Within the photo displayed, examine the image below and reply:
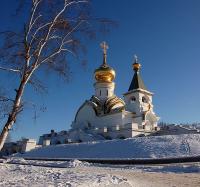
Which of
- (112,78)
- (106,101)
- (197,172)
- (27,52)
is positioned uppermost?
(112,78)

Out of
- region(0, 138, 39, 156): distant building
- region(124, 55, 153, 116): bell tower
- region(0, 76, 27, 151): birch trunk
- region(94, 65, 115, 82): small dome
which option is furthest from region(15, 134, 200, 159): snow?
region(94, 65, 115, 82): small dome

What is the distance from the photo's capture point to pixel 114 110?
44.2 m

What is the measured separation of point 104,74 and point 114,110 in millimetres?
7723

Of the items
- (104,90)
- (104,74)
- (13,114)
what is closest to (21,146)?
(104,90)

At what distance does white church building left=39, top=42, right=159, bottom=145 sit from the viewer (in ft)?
129

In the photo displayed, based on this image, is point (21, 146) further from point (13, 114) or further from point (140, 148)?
point (13, 114)

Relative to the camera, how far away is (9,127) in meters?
8.97

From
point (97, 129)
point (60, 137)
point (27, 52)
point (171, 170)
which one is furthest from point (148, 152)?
point (60, 137)

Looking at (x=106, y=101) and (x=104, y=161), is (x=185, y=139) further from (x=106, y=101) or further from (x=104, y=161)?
(x=106, y=101)

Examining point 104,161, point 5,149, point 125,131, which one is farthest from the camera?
point 5,149

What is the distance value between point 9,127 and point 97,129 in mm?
32394

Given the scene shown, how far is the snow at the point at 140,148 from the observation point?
66.7 ft

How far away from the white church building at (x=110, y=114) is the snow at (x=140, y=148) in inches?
402

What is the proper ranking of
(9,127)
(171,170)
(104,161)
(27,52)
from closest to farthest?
(9,127), (27,52), (171,170), (104,161)
